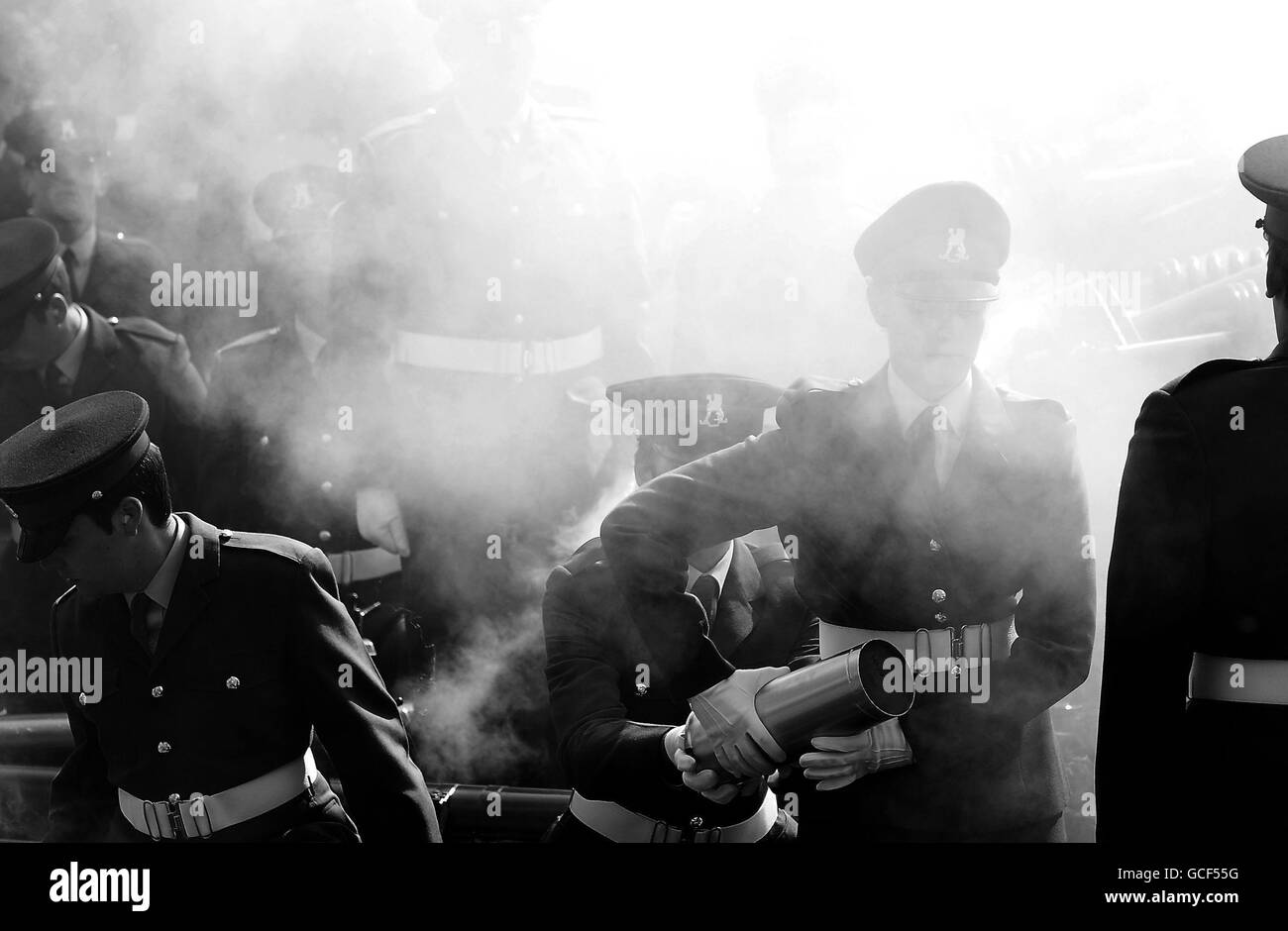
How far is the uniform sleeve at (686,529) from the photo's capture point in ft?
9.16

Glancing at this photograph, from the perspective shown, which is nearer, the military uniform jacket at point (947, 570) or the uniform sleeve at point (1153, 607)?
the uniform sleeve at point (1153, 607)

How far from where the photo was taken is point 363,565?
12.0 feet

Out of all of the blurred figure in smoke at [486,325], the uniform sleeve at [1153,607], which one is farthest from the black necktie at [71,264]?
the uniform sleeve at [1153,607]

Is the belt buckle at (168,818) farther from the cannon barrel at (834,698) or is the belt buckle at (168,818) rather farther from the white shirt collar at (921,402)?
the white shirt collar at (921,402)


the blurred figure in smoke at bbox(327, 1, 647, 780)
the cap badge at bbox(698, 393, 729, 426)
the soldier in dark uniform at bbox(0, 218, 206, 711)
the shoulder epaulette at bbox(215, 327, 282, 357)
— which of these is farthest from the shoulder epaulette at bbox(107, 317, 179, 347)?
the cap badge at bbox(698, 393, 729, 426)

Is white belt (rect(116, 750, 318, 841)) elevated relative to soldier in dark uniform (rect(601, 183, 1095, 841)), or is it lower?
lower

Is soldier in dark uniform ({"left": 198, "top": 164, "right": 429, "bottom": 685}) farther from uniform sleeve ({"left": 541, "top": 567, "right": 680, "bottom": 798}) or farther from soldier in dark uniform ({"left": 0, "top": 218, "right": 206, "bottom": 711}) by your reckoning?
uniform sleeve ({"left": 541, "top": 567, "right": 680, "bottom": 798})

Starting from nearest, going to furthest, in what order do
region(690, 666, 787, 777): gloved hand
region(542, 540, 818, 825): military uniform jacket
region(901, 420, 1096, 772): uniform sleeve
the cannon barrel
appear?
the cannon barrel
region(690, 666, 787, 777): gloved hand
region(901, 420, 1096, 772): uniform sleeve
region(542, 540, 818, 825): military uniform jacket

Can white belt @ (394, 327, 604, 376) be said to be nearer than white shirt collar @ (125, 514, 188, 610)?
No

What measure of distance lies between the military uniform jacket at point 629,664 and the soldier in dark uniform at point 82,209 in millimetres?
1566

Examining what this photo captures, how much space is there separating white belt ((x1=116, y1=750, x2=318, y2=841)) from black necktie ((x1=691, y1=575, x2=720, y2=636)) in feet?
3.28

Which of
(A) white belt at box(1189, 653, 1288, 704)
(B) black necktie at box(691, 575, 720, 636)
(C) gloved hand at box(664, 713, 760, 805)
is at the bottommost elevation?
(C) gloved hand at box(664, 713, 760, 805)

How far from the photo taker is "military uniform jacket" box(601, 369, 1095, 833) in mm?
2764

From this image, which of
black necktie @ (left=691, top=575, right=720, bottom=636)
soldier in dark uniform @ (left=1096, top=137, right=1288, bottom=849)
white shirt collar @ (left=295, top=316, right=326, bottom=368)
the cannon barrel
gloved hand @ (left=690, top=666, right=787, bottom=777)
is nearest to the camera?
soldier in dark uniform @ (left=1096, top=137, right=1288, bottom=849)
